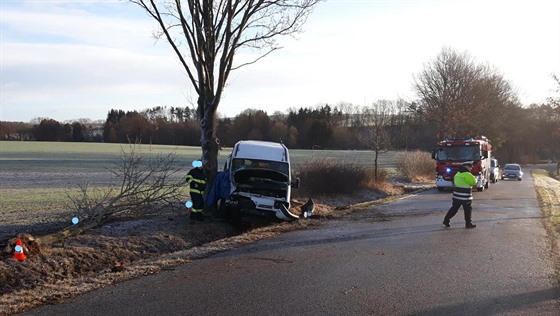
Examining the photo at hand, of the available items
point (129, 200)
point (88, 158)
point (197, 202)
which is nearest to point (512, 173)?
point (197, 202)

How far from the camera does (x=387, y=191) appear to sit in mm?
28781

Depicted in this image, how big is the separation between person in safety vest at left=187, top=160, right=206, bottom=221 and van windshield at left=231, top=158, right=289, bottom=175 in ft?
5.67

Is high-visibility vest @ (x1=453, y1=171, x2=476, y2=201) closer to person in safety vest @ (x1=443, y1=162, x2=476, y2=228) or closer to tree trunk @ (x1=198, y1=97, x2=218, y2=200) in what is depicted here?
person in safety vest @ (x1=443, y1=162, x2=476, y2=228)

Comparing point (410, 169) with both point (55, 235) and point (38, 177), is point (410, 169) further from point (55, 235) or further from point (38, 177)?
point (55, 235)

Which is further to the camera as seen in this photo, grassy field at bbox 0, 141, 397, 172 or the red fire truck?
grassy field at bbox 0, 141, 397, 172

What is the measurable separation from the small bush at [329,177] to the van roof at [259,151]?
673 centimetres

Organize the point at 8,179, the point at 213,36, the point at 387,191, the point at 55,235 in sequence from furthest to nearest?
the point at 8,179 → the point at 387,191 → the point at 213,36 → the point at 55,235

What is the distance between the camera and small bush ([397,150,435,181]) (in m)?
41.5

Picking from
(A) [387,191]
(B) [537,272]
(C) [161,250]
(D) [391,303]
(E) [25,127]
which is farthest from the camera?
(E) [25,127]

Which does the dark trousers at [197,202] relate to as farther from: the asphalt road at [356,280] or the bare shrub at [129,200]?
the asphalt road at [356,280]

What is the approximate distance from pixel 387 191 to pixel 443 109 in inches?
881

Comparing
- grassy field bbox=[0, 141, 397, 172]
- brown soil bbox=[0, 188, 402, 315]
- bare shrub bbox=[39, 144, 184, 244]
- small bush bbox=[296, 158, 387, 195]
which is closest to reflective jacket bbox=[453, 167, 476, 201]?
brown soil bbox=[0, 188, 402, 315]

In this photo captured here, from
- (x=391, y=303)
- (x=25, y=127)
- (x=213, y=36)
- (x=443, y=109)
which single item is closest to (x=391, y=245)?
(x=391, y=303)

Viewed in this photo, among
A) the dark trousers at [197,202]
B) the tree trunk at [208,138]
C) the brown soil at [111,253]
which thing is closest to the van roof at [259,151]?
the tree trunk at [208,138]
